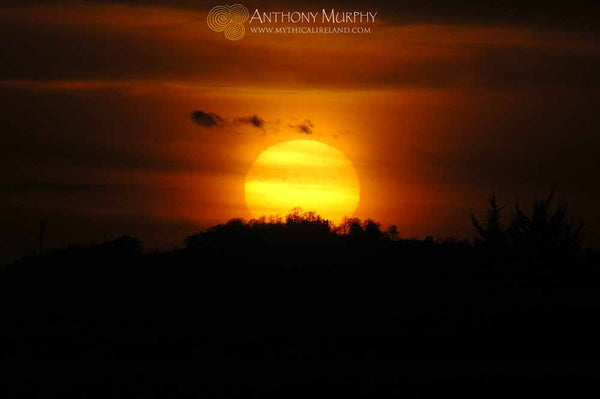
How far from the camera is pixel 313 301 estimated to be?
3894 centimetres

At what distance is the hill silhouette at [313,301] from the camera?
3469cm

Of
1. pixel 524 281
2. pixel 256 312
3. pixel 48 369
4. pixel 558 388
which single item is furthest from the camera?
pixel 524 281

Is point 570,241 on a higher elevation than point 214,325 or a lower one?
higher

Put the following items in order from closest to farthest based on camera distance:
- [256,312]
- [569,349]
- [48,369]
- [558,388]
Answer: [558,388], [48,369], [569,349], [256,312]

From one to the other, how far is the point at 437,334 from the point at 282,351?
17.5 ft

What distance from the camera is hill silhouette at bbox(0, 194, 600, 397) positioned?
34.7m

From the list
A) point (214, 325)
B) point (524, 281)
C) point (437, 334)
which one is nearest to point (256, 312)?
point (214, 325)

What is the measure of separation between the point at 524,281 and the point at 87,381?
713 inches

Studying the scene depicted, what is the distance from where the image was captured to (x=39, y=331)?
37156mm

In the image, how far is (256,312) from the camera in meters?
38.1

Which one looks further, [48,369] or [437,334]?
[437,334]

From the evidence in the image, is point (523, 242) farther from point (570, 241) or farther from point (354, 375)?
point (354, 375)

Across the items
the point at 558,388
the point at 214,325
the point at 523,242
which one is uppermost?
the point at 523,242

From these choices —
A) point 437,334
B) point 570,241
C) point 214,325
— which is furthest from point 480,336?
point 570,241
